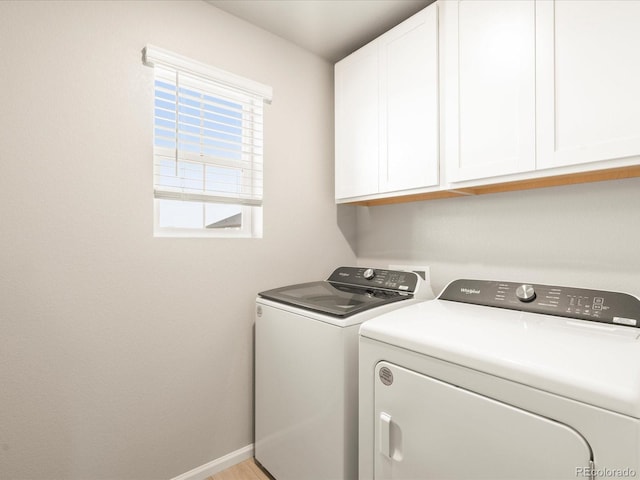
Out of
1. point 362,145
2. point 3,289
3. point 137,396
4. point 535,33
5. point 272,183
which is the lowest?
point 137,396

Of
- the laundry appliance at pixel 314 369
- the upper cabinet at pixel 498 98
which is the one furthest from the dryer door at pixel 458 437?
the upper cabinet at pixel 498 98

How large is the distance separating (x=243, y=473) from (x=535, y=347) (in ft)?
5.32

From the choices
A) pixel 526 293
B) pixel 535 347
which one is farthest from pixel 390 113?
pixel 535 347

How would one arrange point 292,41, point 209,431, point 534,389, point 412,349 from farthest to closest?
point 292,41 → point 209,431 → point 412,349 → point 534,389

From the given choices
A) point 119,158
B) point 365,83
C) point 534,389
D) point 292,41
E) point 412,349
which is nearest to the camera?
point 534,389

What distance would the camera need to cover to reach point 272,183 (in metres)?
1.96

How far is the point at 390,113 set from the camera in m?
1.77

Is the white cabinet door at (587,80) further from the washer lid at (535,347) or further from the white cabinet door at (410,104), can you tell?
the washer lid at (535,347)

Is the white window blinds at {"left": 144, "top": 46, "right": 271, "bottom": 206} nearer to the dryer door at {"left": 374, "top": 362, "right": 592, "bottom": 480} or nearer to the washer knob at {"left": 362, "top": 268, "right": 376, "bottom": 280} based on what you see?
the washer knob at {"left": 362, "top": 268, "right": 376, "bottom": 280}

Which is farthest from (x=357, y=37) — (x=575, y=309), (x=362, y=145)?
(x=575, y=309)

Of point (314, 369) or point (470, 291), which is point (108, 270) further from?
point (470, 291)

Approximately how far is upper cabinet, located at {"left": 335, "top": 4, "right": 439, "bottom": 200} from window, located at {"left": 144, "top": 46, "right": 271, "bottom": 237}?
1.70 ft

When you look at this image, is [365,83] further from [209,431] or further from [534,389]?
[209,431]

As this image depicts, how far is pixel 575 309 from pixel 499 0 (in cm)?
127
